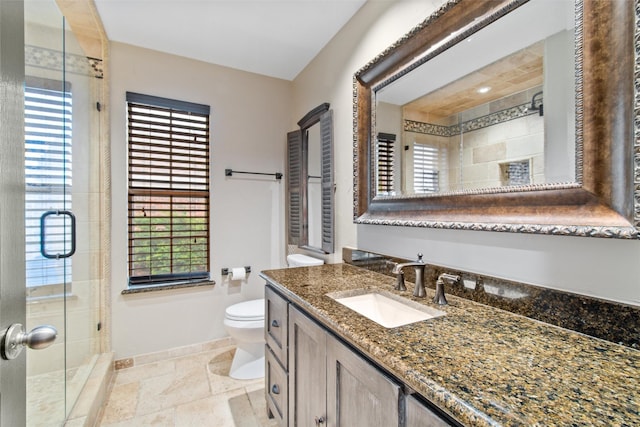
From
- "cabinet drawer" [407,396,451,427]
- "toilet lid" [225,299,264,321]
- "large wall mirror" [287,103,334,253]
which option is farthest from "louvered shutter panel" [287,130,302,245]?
"cabinet drawer" [407,396,451,427]

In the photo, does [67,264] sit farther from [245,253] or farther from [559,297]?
[559,297]

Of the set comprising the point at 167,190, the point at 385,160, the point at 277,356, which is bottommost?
the point at 277,356

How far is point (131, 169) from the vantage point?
7.68ft

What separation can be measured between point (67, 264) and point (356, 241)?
1.75m

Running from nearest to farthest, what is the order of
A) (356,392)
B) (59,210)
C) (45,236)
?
(356,392), (45,236), (59,210)

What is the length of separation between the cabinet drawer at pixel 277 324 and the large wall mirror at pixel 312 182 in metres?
0.66

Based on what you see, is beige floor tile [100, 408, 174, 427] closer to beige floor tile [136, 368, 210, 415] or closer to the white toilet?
beige floor tile [136, 368, 210, 415]

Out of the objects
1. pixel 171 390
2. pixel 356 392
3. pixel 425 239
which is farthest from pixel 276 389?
pixel 425 239

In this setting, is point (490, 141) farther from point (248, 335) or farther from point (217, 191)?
point (217, 191)

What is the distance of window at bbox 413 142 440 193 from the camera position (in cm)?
135

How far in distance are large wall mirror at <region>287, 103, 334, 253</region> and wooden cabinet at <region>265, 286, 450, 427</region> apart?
0.82m

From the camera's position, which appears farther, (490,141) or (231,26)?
(231,26)

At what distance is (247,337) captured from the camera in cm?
209

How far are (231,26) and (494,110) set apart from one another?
187cm
